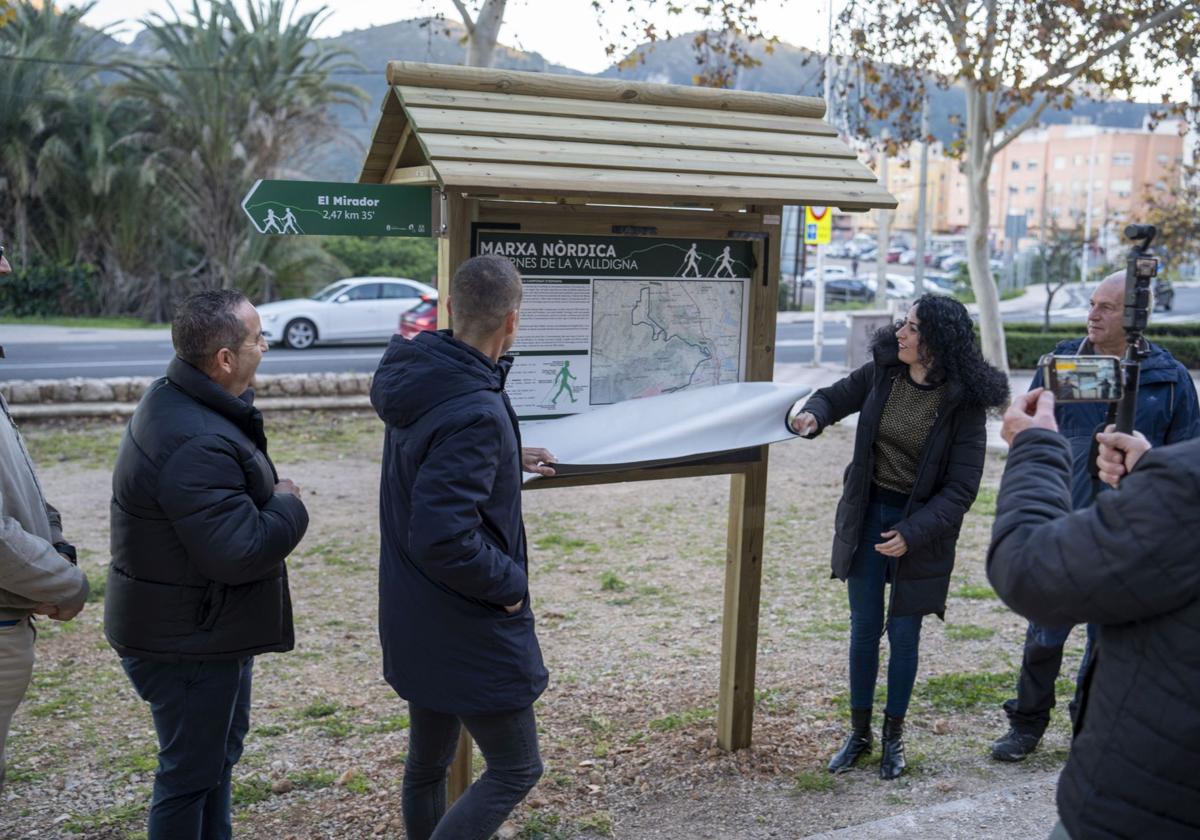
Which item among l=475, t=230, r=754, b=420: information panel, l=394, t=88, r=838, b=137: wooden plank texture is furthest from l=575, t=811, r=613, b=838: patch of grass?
l=394, t=88, r=838, b=137: wooden plank texture

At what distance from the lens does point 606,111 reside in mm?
4117

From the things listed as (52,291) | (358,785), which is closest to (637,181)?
(358,785)

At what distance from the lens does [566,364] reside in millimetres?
4066

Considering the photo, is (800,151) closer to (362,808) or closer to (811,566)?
(362,808)

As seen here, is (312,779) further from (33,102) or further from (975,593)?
(33,102)

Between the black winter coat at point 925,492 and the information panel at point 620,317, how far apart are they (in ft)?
1.68

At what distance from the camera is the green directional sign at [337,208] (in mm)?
3566

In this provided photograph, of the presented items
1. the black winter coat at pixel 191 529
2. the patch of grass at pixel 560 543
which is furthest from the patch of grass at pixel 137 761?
the patch of grass at pixel 560 543

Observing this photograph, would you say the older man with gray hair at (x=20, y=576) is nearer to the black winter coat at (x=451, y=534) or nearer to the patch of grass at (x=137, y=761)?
the black winter coat at (x=451, y=534)

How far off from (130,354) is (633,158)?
19.7 metres

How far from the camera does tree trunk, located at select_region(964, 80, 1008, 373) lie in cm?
1433

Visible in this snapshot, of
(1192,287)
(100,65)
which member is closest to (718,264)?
(100,65)

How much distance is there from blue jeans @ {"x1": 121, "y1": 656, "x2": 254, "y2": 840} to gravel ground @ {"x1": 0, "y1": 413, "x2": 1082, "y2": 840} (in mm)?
847

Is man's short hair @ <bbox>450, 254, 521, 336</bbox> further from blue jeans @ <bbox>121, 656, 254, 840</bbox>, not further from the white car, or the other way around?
the white car
